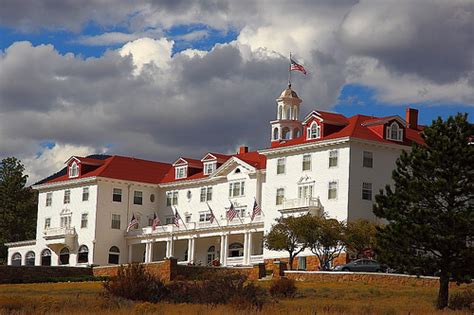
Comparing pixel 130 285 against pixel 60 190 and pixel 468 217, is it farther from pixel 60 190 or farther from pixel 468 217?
pixel 60 190

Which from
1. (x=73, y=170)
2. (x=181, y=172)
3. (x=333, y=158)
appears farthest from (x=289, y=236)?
(x=73, y=170)

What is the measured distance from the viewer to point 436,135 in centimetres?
5344

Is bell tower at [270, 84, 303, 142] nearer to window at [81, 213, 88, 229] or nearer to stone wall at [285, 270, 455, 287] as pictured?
window at [81, 213, 88, 229]

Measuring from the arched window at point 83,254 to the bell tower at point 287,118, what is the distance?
20.9 metres

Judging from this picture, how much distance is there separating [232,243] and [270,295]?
148 ft

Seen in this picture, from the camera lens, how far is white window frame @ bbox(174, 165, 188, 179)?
10900 centimetres

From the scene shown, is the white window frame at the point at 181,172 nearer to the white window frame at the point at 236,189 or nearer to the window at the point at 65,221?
the white window frame at the point at 236,189

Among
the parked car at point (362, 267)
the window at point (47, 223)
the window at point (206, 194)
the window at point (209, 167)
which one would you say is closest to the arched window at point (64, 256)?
the window at point (47, 223)

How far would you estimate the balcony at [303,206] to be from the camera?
8706 centimetres

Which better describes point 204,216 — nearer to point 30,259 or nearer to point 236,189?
point 236,189

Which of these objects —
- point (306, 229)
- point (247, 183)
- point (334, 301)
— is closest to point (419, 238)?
point (334, 301)

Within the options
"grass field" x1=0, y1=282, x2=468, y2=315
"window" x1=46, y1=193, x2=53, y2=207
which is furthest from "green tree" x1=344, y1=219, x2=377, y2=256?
"window" x1=46, y1=193, x2=53, y2=207

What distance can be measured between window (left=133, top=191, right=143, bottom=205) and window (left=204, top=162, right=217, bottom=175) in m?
7.32

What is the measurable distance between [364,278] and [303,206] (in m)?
22.6
